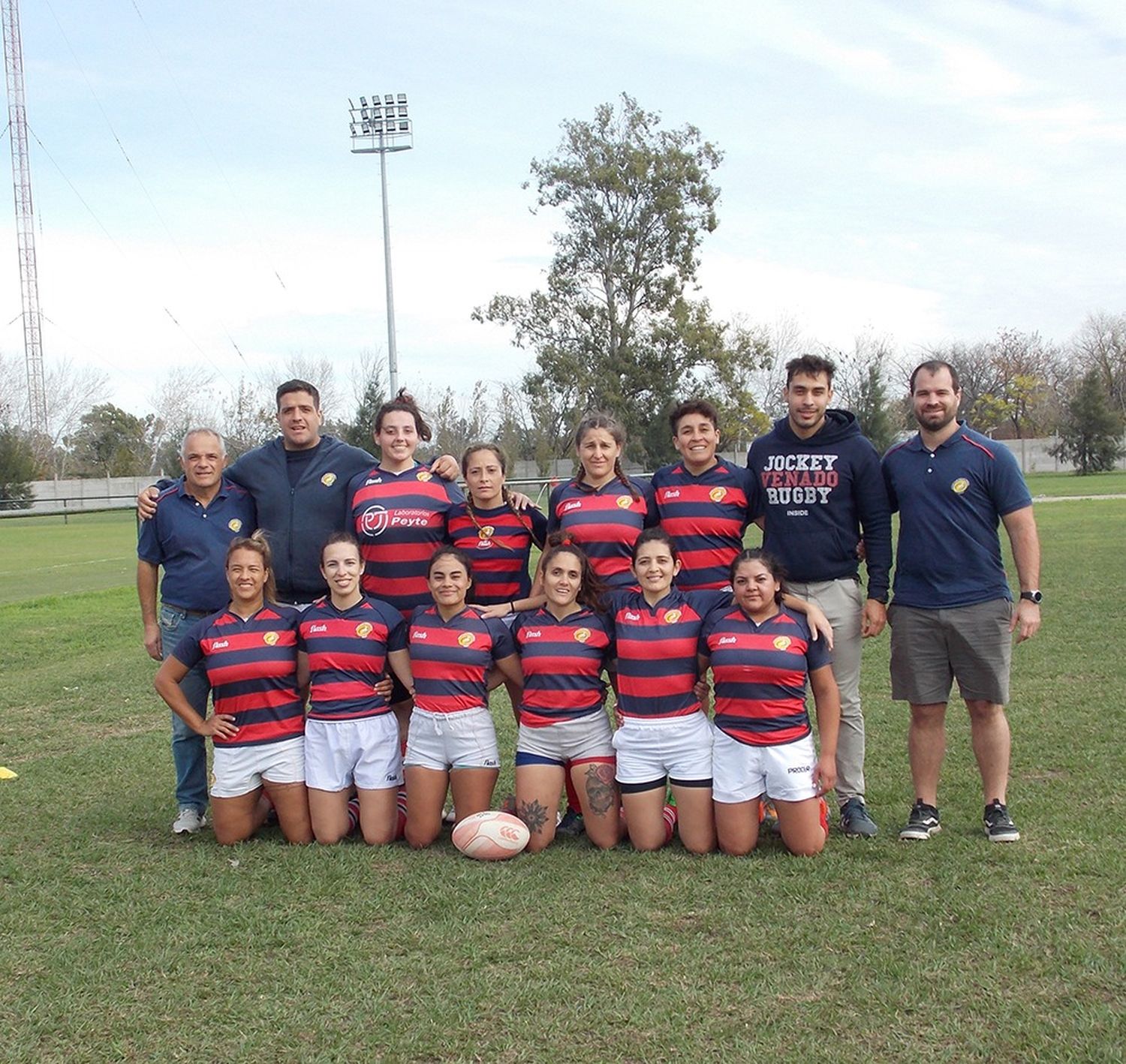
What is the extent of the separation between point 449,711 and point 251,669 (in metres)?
0.92

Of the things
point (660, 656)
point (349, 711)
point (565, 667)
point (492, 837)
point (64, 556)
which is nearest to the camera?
point (492, 837)

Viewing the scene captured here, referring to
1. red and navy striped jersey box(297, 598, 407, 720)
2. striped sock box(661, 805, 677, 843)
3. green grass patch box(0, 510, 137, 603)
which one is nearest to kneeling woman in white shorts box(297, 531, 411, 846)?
red and navy striped jersey box(297, 598, 407, 720)

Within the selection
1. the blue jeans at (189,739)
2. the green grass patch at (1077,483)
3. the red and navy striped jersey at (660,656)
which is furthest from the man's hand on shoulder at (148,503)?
the green grass patch at (1077,483)

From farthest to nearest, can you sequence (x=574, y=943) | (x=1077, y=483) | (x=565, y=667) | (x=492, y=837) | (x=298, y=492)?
(x=1077, y=483) < (x=298, y=492) < (x=565, y=667) < (x=492, y=837) < (x=574, y=943)

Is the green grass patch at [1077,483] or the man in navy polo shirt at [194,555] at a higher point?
the man in navy polo shirt at [194,555]

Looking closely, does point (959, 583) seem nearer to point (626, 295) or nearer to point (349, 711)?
point (349, 711)

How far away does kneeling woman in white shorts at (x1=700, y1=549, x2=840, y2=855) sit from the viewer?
466cm

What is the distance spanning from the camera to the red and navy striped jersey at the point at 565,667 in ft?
16.3

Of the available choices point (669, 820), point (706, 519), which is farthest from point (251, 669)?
point (706, 519)

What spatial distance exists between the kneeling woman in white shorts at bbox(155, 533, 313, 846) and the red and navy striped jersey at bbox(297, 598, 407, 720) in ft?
0.42

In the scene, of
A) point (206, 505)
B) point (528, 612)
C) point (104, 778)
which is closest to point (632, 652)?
point (528, 612)

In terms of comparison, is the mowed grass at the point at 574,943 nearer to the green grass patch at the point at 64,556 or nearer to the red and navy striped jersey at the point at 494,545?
the red and navy striped jersey at the point at 494,545

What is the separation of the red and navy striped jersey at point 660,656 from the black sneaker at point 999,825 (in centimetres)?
131

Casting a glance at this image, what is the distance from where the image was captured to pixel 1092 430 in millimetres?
52156
